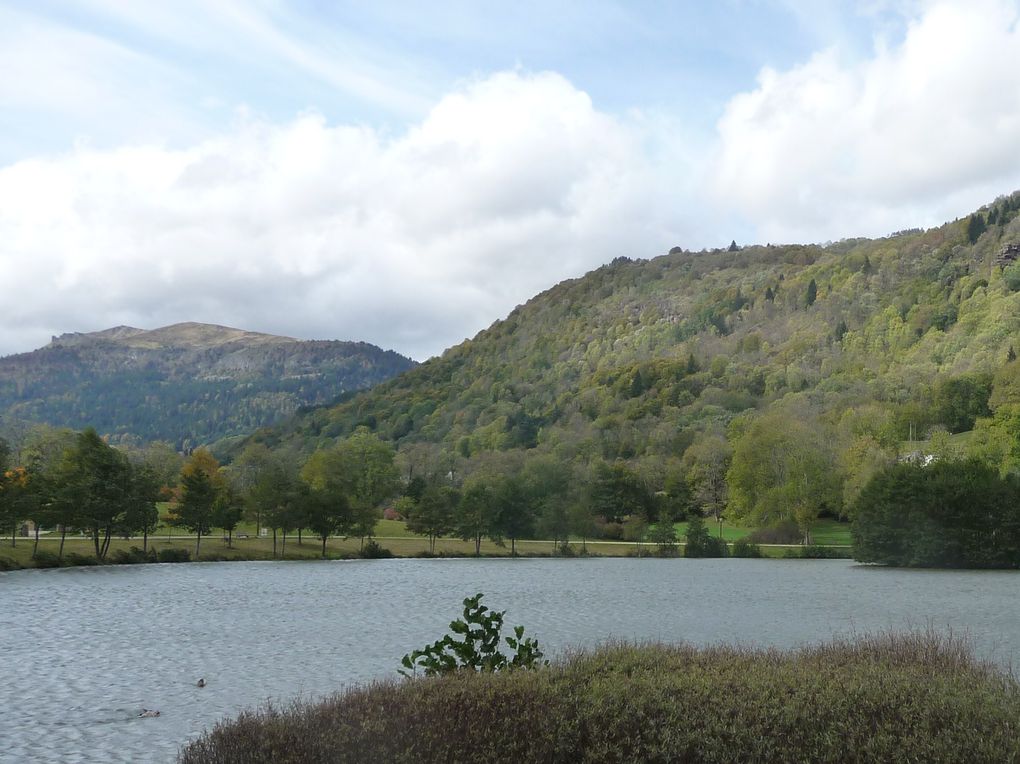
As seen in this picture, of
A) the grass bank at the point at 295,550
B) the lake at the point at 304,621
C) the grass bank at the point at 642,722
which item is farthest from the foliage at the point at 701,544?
the grass bank at the point at 642,722

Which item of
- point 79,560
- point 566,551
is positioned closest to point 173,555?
point 79,560

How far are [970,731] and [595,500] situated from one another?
11330 centimetres

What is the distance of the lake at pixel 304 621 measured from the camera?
24.3 metres

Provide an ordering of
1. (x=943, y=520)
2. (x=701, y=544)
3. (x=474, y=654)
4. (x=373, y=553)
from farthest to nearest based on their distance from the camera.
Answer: (x=701, y=544)
(x=373, y=553)
(x=943, y=520)
(x=474, y=654)

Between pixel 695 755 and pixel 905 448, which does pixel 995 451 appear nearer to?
pixel 905 448

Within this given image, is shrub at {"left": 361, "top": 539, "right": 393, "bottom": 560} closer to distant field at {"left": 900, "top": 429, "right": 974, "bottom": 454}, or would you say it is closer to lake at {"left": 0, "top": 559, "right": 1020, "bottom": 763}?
lake at {"left": 0, "top": 559, "right": 1020, "bottom": 763}

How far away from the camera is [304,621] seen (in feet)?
146

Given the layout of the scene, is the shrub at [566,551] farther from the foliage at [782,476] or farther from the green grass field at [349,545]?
the foliage at [782,476]

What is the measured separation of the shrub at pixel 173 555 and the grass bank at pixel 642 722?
266ft

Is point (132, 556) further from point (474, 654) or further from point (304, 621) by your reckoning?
point (474, 654)

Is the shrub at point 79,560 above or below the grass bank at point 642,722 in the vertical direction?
below

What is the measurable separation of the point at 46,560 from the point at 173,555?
14.6 m

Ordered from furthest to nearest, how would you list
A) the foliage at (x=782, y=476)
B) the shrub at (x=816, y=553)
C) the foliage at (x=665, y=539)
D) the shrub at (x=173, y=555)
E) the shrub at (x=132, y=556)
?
the foliage at (x=782, y=476) < the foliage at (x=665, y=539) < the shrub at (x=816, y=553) < the shrub at (x=173, y=555) < the shrub at (x=132, y=556)

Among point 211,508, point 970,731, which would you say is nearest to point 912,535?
point 211,508
